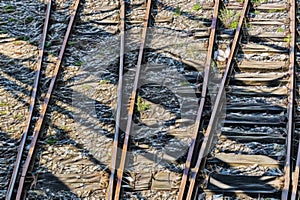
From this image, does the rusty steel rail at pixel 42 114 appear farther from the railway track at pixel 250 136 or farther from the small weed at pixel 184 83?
the railway track at pixel 250 136

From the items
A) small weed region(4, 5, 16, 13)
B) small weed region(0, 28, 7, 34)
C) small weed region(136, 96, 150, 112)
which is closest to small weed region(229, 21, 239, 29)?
small weed region(136, 96, 150, 112)

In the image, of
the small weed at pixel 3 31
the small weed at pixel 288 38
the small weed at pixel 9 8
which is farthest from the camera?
the small weed at pixel 9 8

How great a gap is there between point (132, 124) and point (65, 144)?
3.06 feet

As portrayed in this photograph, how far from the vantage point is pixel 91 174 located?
729 cm

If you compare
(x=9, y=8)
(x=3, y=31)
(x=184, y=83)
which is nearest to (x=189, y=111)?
(x=184, y=83)

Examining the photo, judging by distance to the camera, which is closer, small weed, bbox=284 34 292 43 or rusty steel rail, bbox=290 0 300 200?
rusty steel rail, bbox=290 0 300 200

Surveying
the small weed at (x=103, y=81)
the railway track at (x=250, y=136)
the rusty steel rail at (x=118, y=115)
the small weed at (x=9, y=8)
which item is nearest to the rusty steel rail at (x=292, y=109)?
the railway track at (x=250, y=136)

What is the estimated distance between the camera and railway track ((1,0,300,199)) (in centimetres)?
709

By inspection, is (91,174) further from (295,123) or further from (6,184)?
(295,123)

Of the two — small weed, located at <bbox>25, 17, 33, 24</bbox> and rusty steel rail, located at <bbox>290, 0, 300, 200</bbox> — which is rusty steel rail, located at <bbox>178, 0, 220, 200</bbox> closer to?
rusty steel rail, located at <bbox>290, 0, 300, 200</bbox>

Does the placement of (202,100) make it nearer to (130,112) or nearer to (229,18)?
(130,112)

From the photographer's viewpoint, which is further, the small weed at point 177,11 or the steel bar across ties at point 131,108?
the small weed at point 177,11

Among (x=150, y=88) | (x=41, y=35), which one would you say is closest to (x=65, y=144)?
→ (x=150, y=88)

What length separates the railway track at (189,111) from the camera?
709cm
